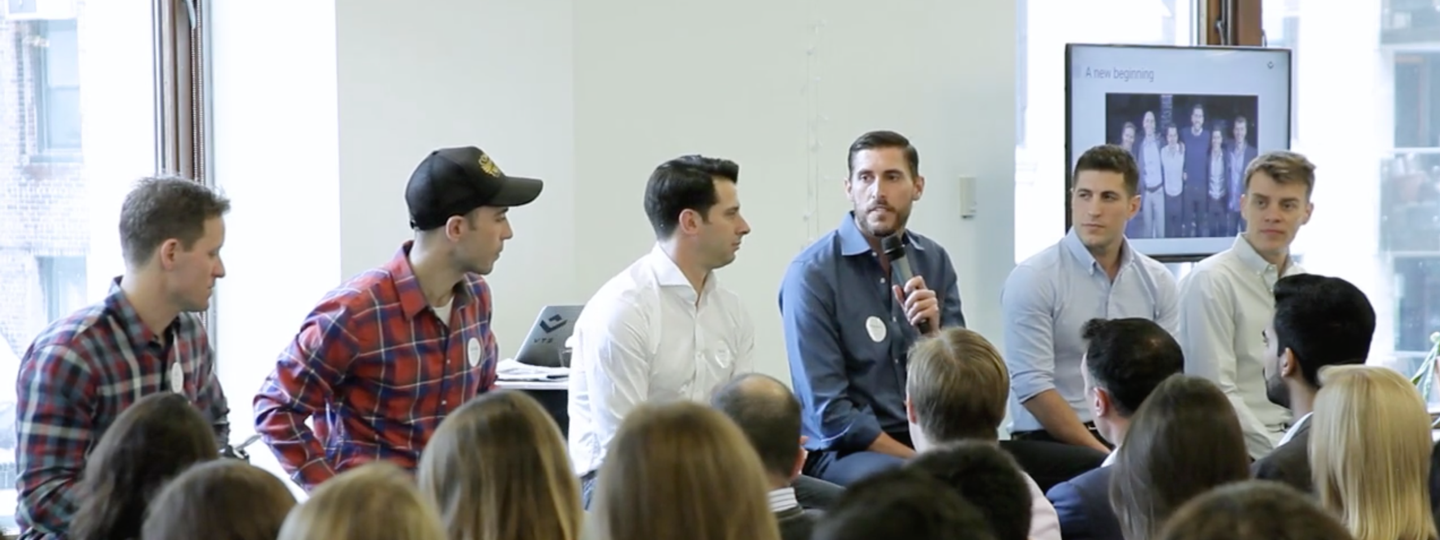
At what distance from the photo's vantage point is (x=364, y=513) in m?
1.66

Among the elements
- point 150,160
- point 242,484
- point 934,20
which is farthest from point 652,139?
point 242,484

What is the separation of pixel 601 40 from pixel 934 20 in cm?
121

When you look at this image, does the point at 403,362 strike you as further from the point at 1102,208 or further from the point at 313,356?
the point at 1102,208

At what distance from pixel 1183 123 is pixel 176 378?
12.6 feet

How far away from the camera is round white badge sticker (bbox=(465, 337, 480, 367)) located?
3.38 meters

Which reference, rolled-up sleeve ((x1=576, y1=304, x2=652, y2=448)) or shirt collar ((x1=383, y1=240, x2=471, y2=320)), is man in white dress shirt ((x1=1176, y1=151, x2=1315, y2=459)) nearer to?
rolled-up sleeve ((x1=576, y1=304, x2=652, y2=448))

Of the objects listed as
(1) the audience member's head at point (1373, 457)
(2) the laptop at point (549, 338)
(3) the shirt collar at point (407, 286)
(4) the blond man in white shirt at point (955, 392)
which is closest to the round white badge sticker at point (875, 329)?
(2) the laptop at point (549, 338)

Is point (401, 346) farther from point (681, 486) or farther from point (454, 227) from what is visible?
point (681, 486)

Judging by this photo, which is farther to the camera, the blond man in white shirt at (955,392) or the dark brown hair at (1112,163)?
the dark brown hair at (1112,163)

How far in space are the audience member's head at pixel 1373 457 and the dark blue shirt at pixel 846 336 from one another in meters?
1.66

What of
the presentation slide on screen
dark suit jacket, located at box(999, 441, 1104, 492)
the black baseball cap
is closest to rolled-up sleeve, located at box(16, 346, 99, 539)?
the black baseball cap

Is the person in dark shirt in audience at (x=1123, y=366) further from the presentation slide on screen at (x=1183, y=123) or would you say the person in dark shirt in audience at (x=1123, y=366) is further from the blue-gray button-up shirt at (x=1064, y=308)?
the presentation slide on screen at (x=1183, y=123)

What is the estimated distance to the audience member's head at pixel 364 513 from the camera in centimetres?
165

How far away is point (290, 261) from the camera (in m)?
4.49
